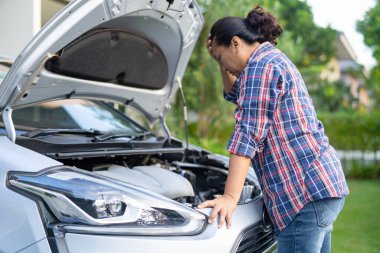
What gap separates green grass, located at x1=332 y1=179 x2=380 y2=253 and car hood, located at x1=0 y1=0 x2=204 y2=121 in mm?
2677

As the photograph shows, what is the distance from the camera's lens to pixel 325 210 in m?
2.13

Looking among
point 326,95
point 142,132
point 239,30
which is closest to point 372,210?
point 142,132

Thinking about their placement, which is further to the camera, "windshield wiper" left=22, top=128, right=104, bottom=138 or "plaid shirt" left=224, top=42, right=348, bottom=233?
"windshield wiper" left=22, top=128, right=104, bottom=138

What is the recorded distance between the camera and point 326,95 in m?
30.4

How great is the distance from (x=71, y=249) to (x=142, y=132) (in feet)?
6.37

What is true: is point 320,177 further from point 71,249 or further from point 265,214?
point 71,249

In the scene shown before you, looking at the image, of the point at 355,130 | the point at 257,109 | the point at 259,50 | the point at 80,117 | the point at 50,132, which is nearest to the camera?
the point at 257,109

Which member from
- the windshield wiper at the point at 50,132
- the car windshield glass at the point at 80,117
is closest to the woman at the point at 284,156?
the windshield wiper at the point at 50,132

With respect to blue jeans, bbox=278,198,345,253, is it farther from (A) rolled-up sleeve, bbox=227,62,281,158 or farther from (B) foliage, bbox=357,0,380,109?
(B) foliage, bbox=357,0,380,109

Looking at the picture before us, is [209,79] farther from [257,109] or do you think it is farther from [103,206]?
[103,206]

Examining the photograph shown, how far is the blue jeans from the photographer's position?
6.95 ft

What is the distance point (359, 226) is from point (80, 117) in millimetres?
4160

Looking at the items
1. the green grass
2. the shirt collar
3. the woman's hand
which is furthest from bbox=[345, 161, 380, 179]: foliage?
the woman's hand

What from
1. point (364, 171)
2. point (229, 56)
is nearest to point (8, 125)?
point (229, 56)
